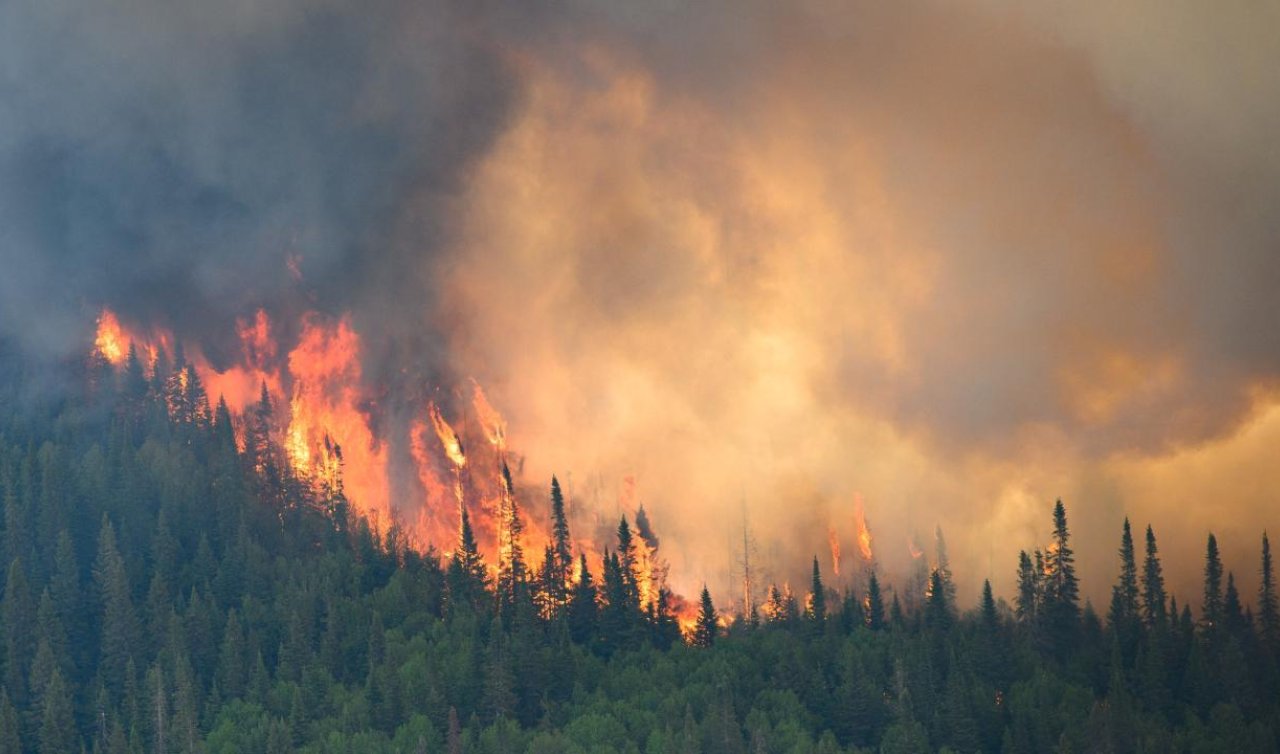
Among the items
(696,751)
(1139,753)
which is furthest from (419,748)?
(1139,753)

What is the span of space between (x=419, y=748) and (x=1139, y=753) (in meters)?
64.6

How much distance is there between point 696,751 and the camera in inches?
7864

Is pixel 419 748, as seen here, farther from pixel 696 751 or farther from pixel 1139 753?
pixel 1139 753

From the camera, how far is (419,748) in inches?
7835

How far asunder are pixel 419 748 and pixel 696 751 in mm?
24935

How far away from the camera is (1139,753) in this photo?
19850cm

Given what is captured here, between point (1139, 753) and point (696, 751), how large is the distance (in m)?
39.7
